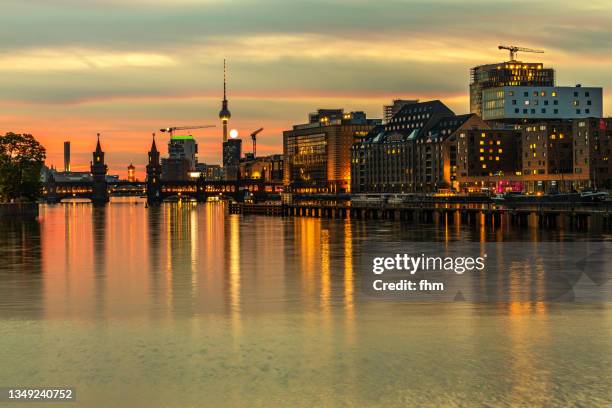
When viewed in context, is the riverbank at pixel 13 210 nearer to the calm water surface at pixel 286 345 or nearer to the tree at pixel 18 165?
the tree at pixel 18 165

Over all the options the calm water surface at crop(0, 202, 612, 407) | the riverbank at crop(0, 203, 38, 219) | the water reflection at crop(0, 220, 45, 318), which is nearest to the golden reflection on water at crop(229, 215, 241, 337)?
the calm water surface at crop(0, 202, 612, 407)

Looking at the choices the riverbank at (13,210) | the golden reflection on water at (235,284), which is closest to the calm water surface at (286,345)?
the golden reflection on water at (235,284)

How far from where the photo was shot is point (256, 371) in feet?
92.3

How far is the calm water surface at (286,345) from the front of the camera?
2555 centimetres

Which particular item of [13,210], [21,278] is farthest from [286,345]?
[13,210]

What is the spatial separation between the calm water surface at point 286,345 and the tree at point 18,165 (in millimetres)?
132267

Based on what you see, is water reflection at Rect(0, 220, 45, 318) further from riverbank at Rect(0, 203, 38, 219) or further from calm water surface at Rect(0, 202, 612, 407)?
riverbank at Rect(0, 203, 38, 219)

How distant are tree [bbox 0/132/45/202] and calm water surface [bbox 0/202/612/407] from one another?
132 metres

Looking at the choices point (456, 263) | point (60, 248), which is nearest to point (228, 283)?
point (456, 263)

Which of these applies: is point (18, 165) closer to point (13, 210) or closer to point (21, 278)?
point (13, 210)

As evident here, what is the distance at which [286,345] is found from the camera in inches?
1267

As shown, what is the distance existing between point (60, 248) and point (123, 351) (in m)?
60.6

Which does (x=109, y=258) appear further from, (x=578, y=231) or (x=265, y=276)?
(x=578, y=231)

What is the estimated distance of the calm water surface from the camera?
25.5 metres
